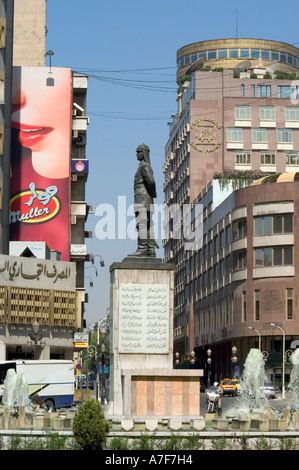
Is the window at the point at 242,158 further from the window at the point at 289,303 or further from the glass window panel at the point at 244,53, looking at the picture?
the window at the point at 289,303

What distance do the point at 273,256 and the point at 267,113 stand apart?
1586 inches

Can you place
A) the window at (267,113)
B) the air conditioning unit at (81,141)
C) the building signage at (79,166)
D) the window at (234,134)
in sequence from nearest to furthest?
the building signage at (79,166)
the air conditioning unit at (81,141)
the window at (267,113)
the window at (234,134)

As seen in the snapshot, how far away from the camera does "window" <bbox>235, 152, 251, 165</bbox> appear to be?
5443 inches

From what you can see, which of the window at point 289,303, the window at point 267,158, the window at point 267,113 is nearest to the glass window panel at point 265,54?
the window at point 267,113

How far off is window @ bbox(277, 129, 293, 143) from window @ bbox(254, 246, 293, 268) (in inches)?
1519

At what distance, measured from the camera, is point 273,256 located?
336 feet

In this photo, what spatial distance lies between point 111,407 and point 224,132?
107569 mm

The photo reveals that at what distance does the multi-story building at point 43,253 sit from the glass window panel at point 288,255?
20299mm

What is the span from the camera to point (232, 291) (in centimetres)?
10875

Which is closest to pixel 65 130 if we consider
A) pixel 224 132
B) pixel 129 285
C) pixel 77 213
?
pixel 77 213

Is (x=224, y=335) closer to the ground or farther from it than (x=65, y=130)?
closer to the ground

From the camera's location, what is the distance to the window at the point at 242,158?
13825cm

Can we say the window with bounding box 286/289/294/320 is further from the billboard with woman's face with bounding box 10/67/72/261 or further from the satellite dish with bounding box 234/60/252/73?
the satellite dish with bounding box 234/60/252/73
